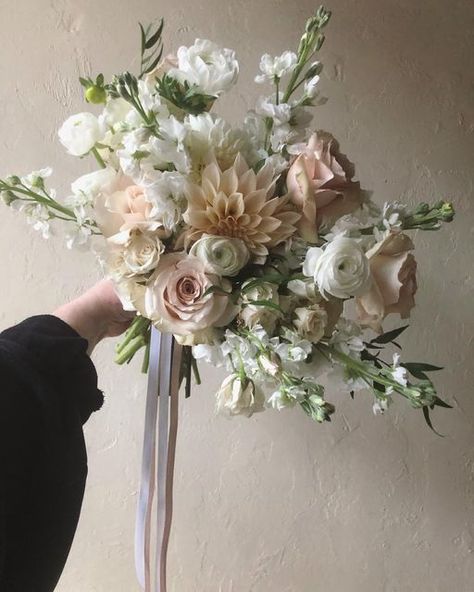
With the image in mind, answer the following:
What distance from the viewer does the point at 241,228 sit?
0.67 meters

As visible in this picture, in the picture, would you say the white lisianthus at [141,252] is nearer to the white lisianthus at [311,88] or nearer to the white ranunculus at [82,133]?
the white ranunculus at [82,133]

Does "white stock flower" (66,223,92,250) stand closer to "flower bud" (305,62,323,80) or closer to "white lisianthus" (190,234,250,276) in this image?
"white lisianthus" (190,234,250,276)

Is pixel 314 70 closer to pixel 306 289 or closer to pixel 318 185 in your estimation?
pixel 318 185

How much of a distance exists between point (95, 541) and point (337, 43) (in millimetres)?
861

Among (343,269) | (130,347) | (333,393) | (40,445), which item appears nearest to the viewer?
(343,269)

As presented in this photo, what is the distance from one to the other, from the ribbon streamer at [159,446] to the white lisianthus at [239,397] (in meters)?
0.07

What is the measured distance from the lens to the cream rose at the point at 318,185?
67 cm

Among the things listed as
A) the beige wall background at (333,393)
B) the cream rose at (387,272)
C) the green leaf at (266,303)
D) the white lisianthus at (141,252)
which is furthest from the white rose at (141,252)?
the beige wall background at (333,393)

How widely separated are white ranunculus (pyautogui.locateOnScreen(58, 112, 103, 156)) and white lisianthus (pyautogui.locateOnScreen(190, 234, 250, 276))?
0.17 metres

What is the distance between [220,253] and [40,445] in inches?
11.2

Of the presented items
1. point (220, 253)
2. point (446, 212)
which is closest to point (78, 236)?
point (220, 253)

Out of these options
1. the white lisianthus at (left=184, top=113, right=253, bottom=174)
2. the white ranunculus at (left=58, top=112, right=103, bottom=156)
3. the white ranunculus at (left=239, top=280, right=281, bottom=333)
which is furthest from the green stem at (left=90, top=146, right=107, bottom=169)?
the white ranunculus at (left=239, top=280, right=281, bottom=333)

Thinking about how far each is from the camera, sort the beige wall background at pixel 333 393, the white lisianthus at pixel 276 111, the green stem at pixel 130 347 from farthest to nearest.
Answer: the beige wall background at pixel 333 393
the green stem at pixel 130 347
the white lisianthus at pixel 276 111

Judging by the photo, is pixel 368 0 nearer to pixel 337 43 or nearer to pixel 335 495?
pixel 337 43
